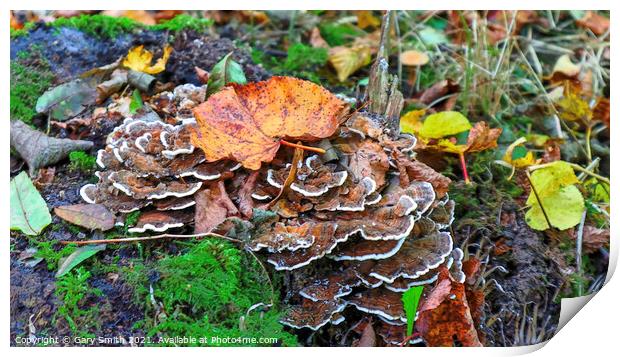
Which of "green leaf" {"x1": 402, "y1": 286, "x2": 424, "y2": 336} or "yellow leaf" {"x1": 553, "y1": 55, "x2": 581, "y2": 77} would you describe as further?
"yellow leaf" {"x1": 553, "y1": 55, "x2": 581, "y2": 77}

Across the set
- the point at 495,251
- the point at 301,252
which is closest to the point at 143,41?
the point at 301,252

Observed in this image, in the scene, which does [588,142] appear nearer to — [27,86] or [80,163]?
[80,163]

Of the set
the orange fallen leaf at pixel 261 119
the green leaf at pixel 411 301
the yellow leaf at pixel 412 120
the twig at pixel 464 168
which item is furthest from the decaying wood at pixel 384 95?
the green leaf at pixel 411 301

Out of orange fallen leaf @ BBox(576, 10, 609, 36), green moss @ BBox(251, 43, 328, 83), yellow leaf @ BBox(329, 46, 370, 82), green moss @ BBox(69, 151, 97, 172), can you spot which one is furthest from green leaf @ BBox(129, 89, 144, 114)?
orange fallen leaf @ BBox(576, 10, 609, 36)

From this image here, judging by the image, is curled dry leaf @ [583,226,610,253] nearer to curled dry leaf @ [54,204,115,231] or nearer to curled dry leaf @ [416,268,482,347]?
curled dry leaf @ [416,268,482,347]

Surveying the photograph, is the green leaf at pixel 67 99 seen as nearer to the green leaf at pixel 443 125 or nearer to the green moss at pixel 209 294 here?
the green moss at pixel 209 294
